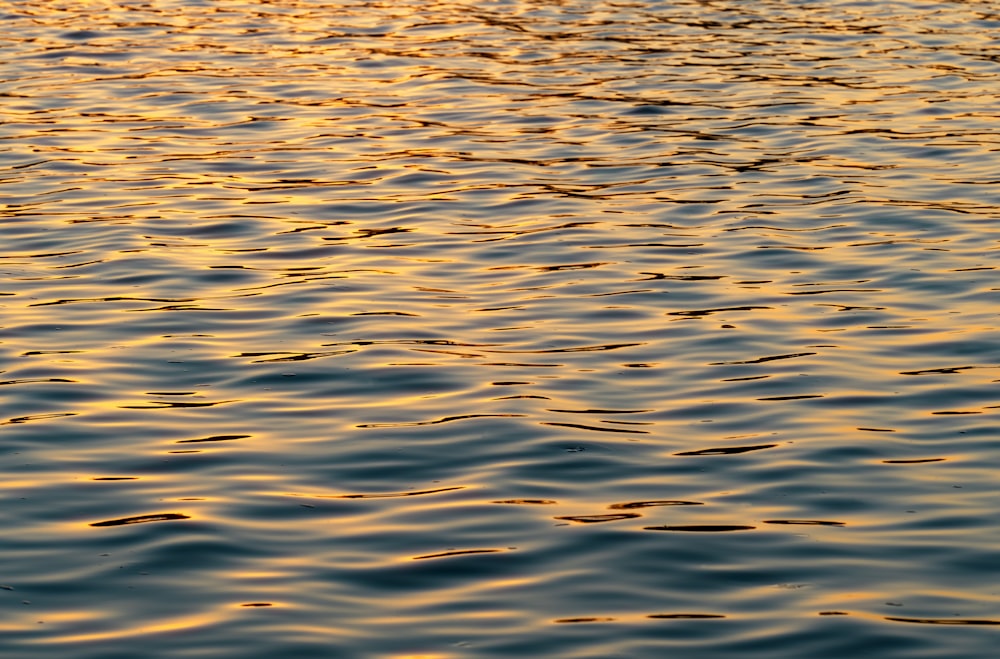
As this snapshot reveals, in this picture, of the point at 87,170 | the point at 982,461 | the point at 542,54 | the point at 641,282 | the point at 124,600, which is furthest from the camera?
the point at 542,54

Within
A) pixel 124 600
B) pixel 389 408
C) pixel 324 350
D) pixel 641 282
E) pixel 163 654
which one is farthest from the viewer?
pixel 641 282

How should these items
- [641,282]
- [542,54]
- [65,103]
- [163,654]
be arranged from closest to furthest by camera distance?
[163,654], [641,282], [65,103], [542,54]

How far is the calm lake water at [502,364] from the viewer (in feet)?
21.0

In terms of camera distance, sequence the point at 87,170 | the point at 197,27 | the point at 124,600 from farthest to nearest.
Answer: the point at 197,27
the point at 87,170
the point at 124,600

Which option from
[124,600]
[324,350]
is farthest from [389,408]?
[124,600]

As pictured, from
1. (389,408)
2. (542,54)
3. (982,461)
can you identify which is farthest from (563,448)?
(542,54)

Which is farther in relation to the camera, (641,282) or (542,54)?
(542,54)

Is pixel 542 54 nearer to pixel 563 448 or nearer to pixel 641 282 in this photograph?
pixel 641 282

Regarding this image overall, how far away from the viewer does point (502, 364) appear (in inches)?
362

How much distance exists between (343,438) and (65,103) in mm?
9741

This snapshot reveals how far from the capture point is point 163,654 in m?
5.95

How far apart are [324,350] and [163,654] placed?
367 centimetres

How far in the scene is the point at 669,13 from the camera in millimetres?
22156

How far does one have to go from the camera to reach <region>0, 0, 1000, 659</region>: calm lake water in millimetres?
6406
